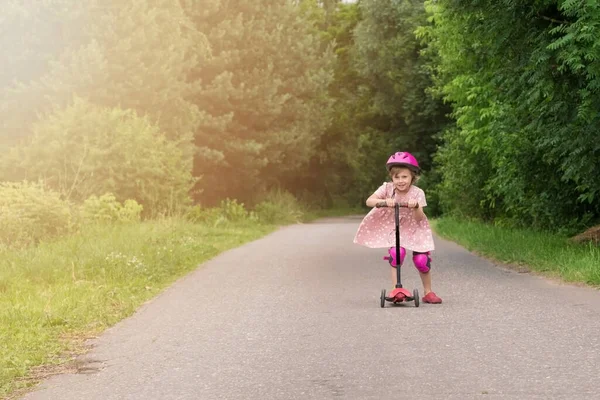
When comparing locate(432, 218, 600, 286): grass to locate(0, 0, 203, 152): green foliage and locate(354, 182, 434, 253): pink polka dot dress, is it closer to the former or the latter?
locate(354, 182, 434, 253): pink polka dot dress

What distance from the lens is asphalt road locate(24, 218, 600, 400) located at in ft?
23.4

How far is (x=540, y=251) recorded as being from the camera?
17.3 metres

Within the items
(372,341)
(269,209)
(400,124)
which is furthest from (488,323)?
(400,124)

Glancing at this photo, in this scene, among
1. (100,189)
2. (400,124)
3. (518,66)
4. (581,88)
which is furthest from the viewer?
(400,124)

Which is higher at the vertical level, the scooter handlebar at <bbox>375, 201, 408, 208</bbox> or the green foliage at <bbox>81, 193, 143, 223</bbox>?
the scooter handlebar at <bbox>375, 201, 408, 208</bbox>

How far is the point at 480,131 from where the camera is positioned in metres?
26.2

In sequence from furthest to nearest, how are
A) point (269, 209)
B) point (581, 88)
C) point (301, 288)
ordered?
Answer: point (269, 209) < point (581, 88) < point (301, 288)

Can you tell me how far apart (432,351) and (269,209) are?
37.3m

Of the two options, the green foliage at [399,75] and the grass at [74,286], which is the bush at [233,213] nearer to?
the green foliage at [399,75]

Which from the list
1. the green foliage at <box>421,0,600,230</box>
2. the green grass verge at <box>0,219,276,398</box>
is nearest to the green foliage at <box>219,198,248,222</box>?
the green foliage at <box>421,0,600,230</box>

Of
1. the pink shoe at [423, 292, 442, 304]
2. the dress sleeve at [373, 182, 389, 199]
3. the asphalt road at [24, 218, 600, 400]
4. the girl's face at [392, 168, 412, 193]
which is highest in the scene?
the girl's face at [392, 168, 412, 193]

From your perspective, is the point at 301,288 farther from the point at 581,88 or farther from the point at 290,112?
the point at 290,112

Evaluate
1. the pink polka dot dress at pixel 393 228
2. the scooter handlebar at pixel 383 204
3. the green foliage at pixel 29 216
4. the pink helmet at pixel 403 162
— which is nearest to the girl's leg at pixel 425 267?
the pink polka dot dress at pixel 393 228

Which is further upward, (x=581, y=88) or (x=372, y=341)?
(x=581, y=88)
